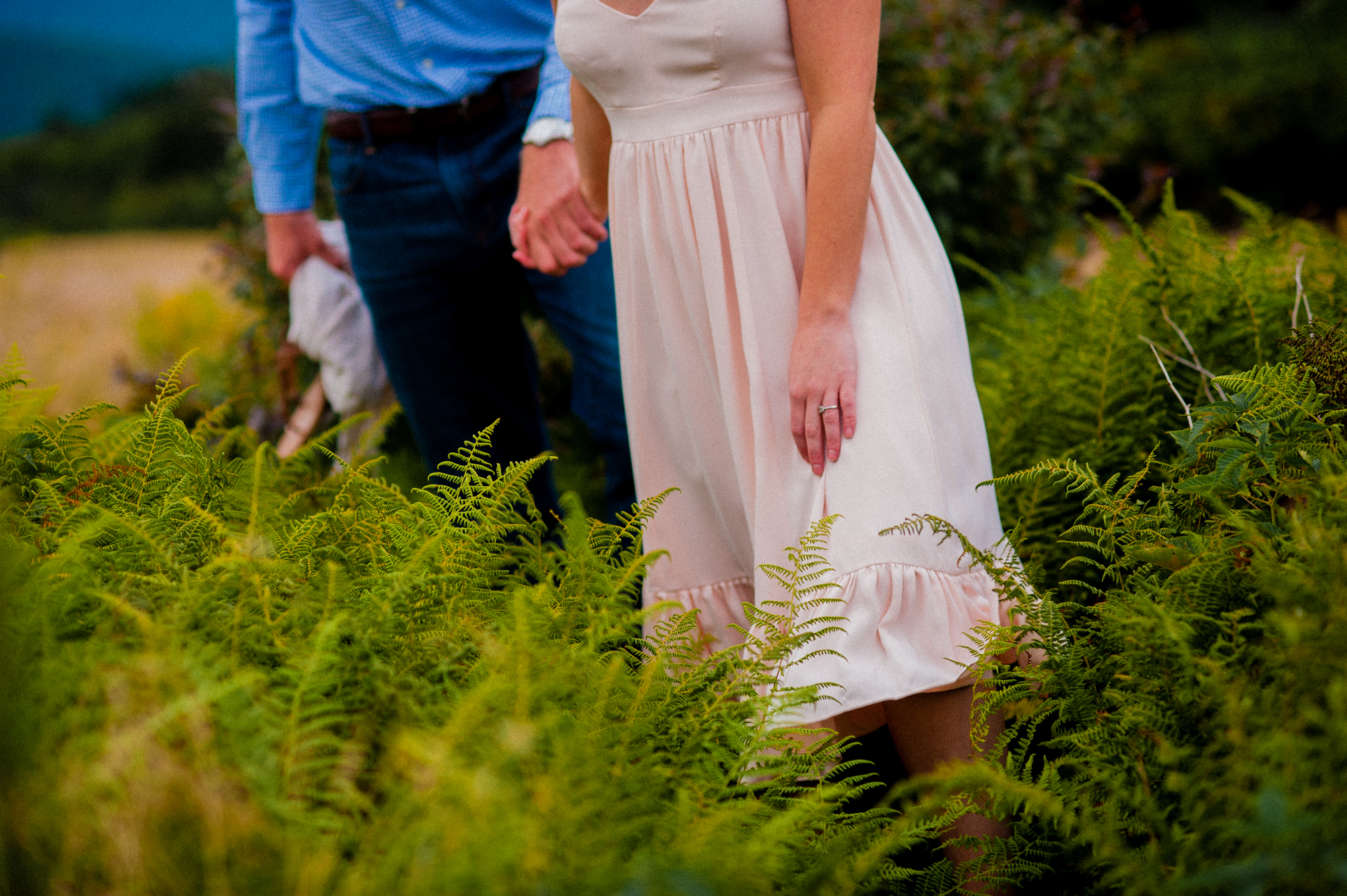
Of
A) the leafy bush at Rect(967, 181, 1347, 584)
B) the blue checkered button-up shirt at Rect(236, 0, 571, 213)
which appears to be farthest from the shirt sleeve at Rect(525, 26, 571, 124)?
the leafy bush at Rect(967, 181, 1347, 584)

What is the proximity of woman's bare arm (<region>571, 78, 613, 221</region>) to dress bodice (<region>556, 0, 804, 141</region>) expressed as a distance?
182 millimetres

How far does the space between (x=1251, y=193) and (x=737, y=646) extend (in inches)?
455

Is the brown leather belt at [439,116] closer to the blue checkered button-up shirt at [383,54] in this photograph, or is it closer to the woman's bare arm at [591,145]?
the blue checkered button-up shirt at [383,54]

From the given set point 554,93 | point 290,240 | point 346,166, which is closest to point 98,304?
point 290,240

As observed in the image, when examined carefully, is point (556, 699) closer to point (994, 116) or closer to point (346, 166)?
point (346, 166)

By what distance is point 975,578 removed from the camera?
5.51ft

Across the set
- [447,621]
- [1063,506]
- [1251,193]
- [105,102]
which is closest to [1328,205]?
[1251,193]

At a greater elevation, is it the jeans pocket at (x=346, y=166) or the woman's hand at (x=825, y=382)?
the jeans pocket at (x=346, y=166)

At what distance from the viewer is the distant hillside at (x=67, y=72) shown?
7.38 metres

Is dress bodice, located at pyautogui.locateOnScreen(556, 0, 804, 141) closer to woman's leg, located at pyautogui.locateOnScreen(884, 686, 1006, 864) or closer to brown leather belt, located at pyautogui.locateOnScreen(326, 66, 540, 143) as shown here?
brown leather belt, located at pyautogui.locateOnScreen(326, 66, 540, 143)

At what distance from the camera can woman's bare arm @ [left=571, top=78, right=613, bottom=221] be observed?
2.02 meters

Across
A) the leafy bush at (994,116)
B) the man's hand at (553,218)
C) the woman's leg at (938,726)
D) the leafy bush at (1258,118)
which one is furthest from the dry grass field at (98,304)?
the leafy bush at (1258,118)

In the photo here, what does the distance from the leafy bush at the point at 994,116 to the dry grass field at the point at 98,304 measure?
3.33 m

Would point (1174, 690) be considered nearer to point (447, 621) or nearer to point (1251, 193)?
point (447, 621)
